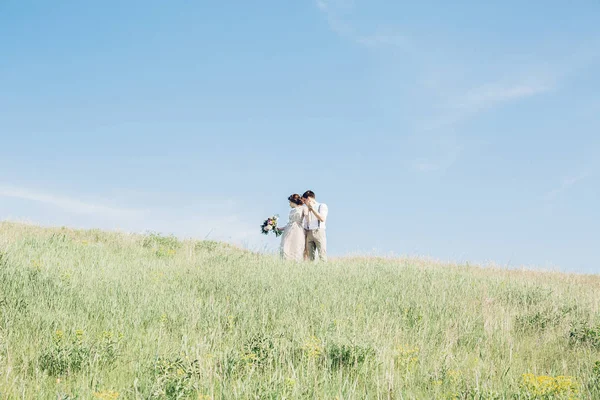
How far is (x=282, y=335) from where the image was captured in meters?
5.50

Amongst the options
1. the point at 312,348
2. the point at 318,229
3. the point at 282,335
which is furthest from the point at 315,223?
the point at 312,348

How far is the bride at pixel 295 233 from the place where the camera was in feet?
48.5

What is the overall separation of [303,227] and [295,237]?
18.8 inches

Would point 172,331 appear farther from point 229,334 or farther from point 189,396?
point 189,396

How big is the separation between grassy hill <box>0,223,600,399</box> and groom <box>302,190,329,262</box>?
4.37 meters

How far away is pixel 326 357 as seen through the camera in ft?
15.6

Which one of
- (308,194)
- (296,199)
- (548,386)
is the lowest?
(548,386)

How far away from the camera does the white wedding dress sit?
48.5 ft

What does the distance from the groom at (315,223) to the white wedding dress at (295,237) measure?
229 millimetres

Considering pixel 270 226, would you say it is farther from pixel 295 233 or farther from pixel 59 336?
pixel 59 336

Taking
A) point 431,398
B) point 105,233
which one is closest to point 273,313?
point 431,398

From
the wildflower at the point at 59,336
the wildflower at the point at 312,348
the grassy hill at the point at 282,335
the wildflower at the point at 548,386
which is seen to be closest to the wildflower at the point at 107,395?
the grassy hill at the point at 282,335

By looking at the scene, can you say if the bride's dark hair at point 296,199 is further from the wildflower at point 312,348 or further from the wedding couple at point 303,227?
the wildflower at point 312,348

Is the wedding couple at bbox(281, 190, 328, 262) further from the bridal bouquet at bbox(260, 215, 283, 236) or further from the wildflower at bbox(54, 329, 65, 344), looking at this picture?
the wildflower at bbox(54, 329, 65, 344)
